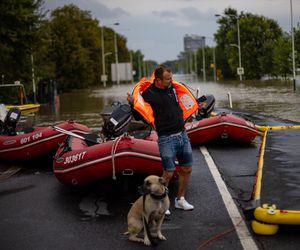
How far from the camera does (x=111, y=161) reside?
296 inches

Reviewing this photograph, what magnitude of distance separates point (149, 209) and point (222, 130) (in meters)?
6.50

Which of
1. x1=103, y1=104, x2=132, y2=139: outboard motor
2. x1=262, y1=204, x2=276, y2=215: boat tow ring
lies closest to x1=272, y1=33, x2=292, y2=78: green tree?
x1=103, y1=104, x2=132, y2=139: outboard motor

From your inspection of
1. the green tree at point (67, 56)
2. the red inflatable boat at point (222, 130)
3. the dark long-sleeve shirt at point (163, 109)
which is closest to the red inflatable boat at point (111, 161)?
the dark long-sleeve shirt at point (163, 109)

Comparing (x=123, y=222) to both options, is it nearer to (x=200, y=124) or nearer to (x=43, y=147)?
(x=43, y=147)

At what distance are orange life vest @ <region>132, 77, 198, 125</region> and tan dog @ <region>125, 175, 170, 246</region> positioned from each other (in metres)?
1.20

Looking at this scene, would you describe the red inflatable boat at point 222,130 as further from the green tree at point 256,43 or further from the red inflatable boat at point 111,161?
the green tree at point 256,43

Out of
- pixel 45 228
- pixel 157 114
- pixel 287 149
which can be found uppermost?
pixel 157 114

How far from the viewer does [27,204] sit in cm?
795

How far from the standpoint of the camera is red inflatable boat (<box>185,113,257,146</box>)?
39.2ft

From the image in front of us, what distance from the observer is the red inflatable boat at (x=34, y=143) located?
10.8 m

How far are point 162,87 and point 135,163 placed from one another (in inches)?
54.5

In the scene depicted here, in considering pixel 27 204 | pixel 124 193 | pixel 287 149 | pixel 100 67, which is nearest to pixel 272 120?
pixel 287 149

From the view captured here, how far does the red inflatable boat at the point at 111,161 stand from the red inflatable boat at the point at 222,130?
4223 millimetres

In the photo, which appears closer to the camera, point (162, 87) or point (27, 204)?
point (162, 87)
